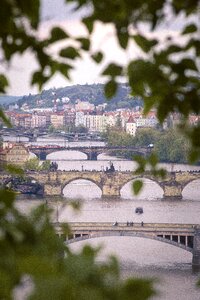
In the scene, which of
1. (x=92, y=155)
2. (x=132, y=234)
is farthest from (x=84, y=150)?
(x=132, y=234)

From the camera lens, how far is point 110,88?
644 mm

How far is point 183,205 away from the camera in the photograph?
10.9 m

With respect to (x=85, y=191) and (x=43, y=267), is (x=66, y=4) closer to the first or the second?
(x=43, y=267)

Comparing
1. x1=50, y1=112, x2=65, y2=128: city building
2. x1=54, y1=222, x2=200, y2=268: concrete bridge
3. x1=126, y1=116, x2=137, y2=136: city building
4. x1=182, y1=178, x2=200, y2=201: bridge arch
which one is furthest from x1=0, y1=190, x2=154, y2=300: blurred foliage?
x1=50, y1=112, x2=65, y2=128: city building

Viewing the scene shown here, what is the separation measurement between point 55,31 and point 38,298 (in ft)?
0.78

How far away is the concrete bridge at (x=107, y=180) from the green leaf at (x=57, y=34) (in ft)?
37.2

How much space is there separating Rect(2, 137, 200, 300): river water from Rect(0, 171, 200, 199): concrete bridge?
6.4 inches

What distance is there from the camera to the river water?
20.2ft

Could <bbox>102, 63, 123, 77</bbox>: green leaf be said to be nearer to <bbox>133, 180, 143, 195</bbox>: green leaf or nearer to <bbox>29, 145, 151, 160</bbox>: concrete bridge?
<bbox>133, 180, 143, 195</bbox>: green leaf

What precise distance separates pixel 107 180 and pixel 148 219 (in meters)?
2.93

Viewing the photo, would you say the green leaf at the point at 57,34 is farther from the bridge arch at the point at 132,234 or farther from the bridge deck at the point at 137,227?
the bridge deck at the point at 137,227

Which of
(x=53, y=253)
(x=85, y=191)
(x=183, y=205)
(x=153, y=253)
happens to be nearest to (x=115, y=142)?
(x=85, y=191)

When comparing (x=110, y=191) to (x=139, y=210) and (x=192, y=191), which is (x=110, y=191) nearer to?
(x=192, y=191)

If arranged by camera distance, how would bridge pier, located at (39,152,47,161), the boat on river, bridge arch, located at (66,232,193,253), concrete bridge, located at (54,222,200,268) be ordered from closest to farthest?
bridge arch, located at (66,232,193,253) < concrete bridge, located at (54,222,200,268) < the boat on river < bridge pier, located at (39,152,47,161)
